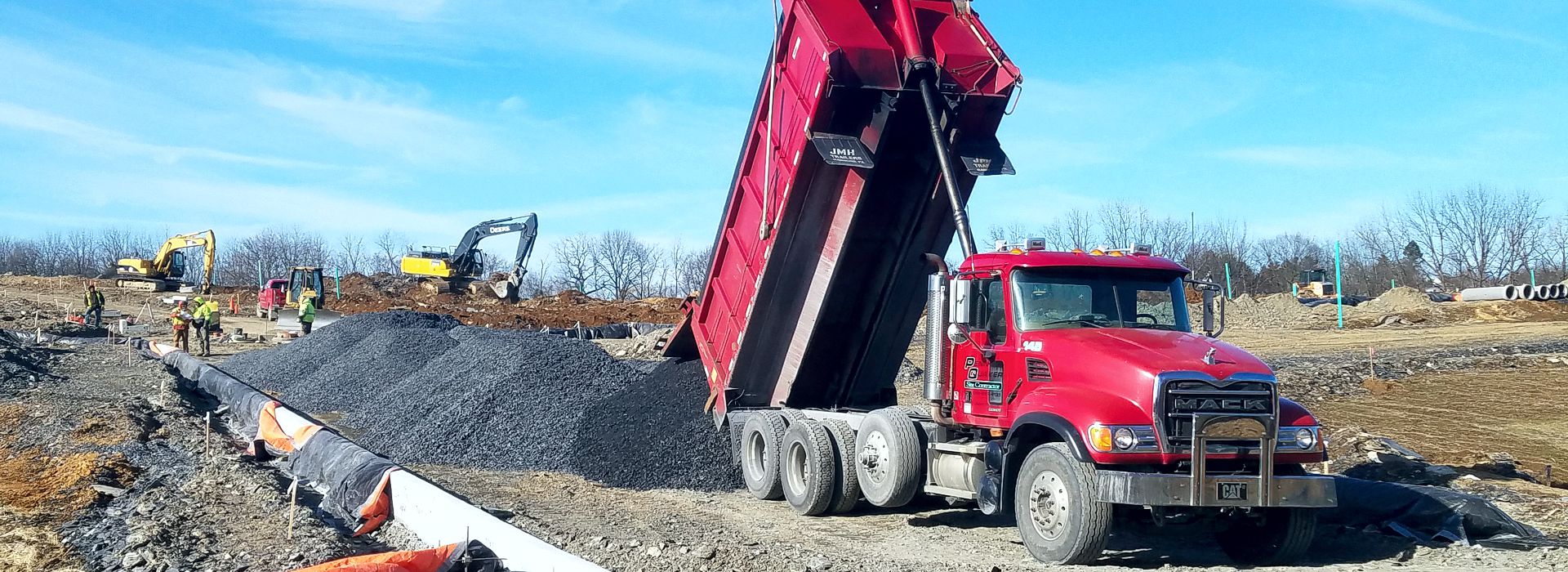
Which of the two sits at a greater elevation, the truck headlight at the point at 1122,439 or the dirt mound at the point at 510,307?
the dirt mound at the point at 510,307

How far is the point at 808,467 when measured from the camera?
9023mm

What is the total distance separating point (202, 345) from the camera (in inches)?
1041

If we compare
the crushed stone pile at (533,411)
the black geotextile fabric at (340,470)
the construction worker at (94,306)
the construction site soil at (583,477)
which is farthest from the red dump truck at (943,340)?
the construction worker at (94,306)

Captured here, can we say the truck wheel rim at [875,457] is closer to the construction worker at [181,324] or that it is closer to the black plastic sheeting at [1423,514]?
the black plastic sheeting at [1423,514]

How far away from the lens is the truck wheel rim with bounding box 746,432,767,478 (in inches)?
400

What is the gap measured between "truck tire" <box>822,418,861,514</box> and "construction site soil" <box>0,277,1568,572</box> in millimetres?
196

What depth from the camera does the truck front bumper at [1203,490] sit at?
6.37 metres

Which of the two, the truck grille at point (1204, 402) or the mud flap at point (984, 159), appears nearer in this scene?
the truck grille at point (1204, 402)

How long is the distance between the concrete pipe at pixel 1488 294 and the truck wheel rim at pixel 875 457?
1217 inches

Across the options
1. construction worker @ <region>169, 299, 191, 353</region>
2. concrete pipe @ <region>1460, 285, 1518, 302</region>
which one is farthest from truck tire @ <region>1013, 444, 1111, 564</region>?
concrete pipe @ <region>1460, 285, 1518, 302</region>

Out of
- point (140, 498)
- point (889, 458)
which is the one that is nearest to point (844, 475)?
point (889, 458)

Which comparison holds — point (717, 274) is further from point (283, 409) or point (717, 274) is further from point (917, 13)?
point (283, 409)

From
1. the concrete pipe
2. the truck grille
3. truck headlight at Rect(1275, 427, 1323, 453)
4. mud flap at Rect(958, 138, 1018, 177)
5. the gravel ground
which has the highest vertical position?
mud flap at Rect(958, 138, 1018, 177)

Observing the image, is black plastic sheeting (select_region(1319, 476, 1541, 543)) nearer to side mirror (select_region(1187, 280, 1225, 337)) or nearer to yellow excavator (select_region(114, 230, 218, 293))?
side mirror (select_region(1187, 280, 1225, 337))
